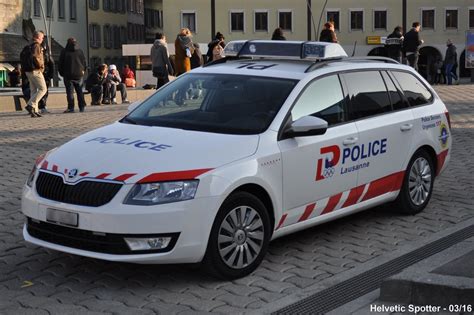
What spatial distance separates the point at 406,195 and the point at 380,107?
97cm

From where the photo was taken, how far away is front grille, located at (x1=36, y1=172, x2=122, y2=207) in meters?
5.61

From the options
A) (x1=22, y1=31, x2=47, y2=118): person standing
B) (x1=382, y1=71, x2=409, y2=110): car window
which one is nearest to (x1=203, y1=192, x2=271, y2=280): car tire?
(x1=382, y1=71, x2=409, y2=110): car window

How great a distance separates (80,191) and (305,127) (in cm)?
184

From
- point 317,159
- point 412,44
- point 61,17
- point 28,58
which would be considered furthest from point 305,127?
point 61,17

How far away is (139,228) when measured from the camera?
554cm

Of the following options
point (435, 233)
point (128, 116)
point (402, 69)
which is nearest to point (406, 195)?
point (435, 233)

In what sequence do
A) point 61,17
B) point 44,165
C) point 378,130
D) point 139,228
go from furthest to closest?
point 61,17 < point 378,130 < point 44,165 < point 139,228

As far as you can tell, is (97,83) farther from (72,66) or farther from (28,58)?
(28,58)

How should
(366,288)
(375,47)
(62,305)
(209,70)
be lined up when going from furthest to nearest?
(375,47) → (209,70) → (366,288) → (62,305)

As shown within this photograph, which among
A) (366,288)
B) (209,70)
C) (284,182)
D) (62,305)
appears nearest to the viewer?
(62,305)

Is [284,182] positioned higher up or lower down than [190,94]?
lower down

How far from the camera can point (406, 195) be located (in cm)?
812

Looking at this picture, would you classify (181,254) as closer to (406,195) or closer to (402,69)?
(406,195)

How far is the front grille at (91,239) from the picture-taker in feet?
18.4
